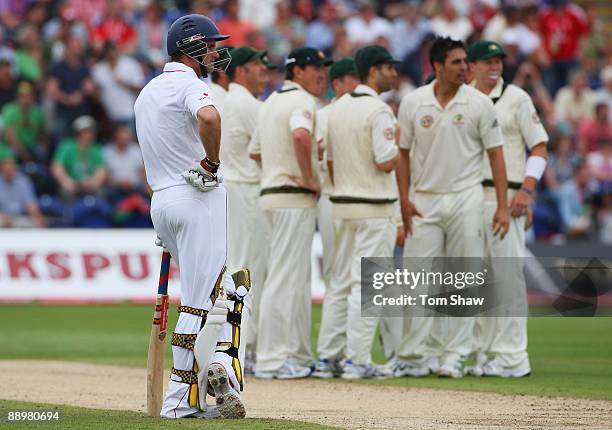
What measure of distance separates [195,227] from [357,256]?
12.0 ft

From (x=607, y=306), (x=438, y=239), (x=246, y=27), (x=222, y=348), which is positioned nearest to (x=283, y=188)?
(x=438, y=239)

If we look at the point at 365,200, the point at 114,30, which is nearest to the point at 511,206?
the point at 365,200

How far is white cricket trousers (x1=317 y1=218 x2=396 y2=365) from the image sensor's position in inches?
449

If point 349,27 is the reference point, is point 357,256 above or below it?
below

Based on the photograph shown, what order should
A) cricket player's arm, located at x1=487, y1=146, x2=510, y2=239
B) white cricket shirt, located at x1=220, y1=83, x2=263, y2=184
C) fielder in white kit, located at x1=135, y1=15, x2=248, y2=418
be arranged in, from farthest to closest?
white cricket shirt, located at x1=220, y1=83, x2=263, y2=184, cricket player's arm, located at x1=487, y1=146, x2=510, y2=239, fielder in white kit, located at x1=135, y1=15, x2=248, y2=418

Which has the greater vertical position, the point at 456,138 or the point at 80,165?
the point at 456,138

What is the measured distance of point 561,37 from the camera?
24875 mm

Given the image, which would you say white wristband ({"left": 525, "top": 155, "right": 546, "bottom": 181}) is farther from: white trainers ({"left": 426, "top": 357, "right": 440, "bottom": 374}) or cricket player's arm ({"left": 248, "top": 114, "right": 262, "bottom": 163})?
cricket player's arm ({"left": 248, "top": 114, "right": 262, "bottom": 163})

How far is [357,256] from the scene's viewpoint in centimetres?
1159

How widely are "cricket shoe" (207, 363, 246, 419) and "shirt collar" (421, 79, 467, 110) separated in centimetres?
438

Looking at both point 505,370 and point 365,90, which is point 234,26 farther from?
point 505,370

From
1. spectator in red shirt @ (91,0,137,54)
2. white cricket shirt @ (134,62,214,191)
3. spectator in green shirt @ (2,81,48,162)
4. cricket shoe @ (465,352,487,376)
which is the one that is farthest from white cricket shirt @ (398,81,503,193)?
spectator in red shirt @ (91,0,137,54)

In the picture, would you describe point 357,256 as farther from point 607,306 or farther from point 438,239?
point 607,306

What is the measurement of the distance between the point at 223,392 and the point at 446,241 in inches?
162
